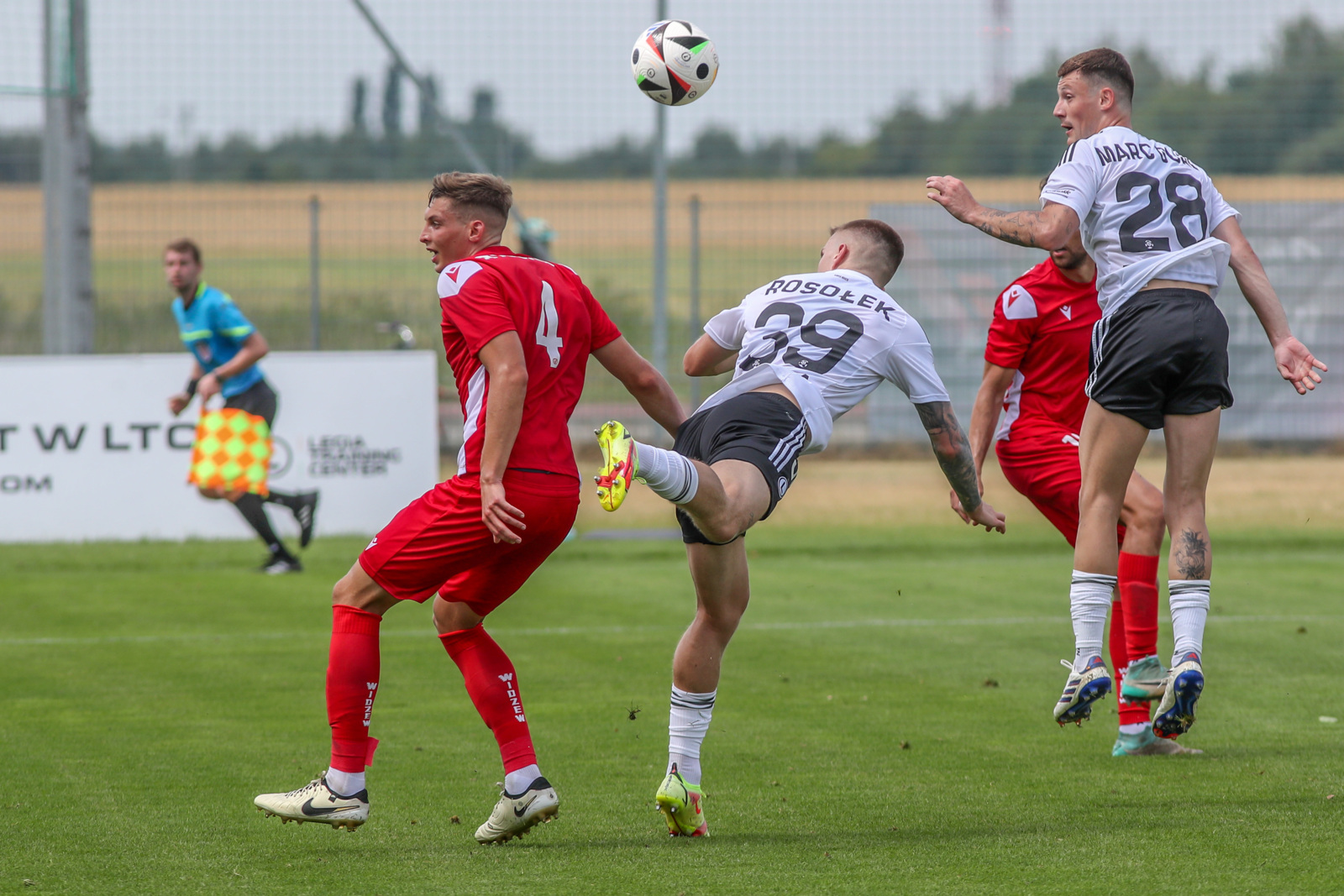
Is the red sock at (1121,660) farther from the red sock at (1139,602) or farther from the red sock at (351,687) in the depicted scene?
→ the red sock at (351,687)

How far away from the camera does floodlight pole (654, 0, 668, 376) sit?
583 inches

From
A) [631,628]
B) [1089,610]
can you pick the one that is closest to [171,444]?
[631,628]

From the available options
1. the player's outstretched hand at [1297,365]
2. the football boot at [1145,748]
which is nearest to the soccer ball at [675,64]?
the player's outstretched hand at [1297,365]

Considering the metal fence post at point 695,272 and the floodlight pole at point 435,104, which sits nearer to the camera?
the floodlight pole at point 435,104

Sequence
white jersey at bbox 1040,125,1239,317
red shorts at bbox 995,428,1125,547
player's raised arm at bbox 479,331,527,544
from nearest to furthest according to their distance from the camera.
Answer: player's raised arm at bbox 479,331,527,544 → white jersey at bbox 1040,125,1239,317 → red shorts at bbox 995,428,1125,547

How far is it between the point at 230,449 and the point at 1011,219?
27.4 ft

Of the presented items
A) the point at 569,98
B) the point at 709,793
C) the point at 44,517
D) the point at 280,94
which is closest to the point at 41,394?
the point at 44,517

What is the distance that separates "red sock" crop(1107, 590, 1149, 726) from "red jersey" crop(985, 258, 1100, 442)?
2.73 ft

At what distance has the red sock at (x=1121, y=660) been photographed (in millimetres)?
5727

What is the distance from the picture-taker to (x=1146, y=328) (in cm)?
514

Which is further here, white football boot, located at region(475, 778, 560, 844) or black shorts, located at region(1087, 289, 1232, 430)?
black shorts, located at region(1087, 289, 1232, 430)

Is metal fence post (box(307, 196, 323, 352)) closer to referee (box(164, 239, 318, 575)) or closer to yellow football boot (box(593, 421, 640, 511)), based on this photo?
referee (box(164, 239, 318, 575))

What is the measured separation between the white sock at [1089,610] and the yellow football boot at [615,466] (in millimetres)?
1701

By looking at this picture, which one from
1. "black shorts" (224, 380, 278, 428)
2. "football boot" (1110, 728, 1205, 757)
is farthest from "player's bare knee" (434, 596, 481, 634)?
"black shorts" (224, 380, 278, 428)
